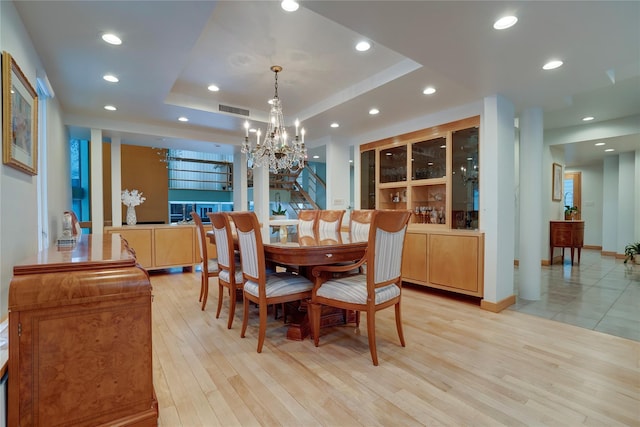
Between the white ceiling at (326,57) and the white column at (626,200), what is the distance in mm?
2320

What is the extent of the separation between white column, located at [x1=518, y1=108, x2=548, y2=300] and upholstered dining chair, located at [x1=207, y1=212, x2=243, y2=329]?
11.0 feet

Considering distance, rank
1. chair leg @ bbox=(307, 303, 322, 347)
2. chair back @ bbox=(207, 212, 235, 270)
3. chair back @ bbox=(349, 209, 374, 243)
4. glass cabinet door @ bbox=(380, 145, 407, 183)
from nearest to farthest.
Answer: chair leg @ bbox=(307, 303, 322, 347)
chair back @ bbox=(207, 212, 235, 270)
chair back @ bbox=(349, 209, 374, 243)
glass cabinet door @ bbox=(380, 145, 407, 183)

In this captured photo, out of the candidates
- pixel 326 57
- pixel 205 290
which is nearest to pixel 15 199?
pixel 205 290

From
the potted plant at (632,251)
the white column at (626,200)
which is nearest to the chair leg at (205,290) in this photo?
the potted plant at (632,251)

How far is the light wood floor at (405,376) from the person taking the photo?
5.09ft

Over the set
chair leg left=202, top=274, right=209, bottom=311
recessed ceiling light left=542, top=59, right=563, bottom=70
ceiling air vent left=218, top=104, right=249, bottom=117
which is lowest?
chair leg left=202, top=274, right=209, bottom=311

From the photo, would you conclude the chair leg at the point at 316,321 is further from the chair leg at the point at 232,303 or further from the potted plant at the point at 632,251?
the potted plant at the point at 632,251

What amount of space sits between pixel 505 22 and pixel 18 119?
3.15 meters

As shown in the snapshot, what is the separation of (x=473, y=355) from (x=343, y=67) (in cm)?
284

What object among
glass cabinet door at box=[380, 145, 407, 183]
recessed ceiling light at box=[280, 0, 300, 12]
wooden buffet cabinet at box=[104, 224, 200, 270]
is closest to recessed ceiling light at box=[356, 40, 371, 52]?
recessed ceiling light at box=[280, 0, 300, 12]

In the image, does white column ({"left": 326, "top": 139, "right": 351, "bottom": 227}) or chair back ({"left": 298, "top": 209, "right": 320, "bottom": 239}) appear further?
white column ({"left": 326, "top": 139, "right": 351, "bottom": 227})

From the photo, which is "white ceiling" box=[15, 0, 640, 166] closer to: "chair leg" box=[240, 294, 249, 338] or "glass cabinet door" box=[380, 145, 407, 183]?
"glass cabinet door" box=[380, 145, 407, 183]

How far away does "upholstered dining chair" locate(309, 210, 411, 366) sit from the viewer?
2035 millimetres

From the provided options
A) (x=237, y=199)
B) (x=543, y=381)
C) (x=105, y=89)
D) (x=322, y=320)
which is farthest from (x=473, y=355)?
(x=237, y=199)
